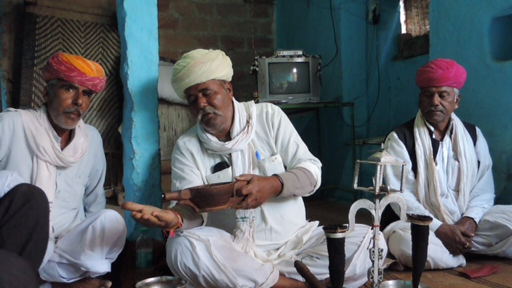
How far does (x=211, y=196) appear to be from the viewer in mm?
2246

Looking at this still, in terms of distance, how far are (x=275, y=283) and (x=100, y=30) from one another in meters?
3.72

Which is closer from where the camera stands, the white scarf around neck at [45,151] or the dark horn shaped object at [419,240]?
the dark horn shaped object at [419,240]

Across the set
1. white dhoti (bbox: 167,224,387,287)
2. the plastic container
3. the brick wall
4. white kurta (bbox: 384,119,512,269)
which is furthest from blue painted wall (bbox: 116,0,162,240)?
the brick wall

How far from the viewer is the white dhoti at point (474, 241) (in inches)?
113

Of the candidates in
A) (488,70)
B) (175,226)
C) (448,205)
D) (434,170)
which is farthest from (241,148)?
(488,70)

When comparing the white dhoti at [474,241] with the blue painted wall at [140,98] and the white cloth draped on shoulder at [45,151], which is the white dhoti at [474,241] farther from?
the white cloth draped on shoulder at [45,151]

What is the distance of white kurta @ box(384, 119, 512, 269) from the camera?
9.54 feet

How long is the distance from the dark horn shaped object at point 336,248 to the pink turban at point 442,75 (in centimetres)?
179

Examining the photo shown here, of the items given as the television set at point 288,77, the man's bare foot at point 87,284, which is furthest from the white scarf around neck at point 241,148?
the television set at point 288,77

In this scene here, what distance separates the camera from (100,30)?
5.15m

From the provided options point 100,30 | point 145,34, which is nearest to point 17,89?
point 100,30

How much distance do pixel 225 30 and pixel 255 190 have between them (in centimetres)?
382

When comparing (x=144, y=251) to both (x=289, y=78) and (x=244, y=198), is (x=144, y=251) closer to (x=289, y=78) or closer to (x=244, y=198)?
(x=244, y=198)

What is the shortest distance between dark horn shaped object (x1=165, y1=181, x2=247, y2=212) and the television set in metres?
2.61
